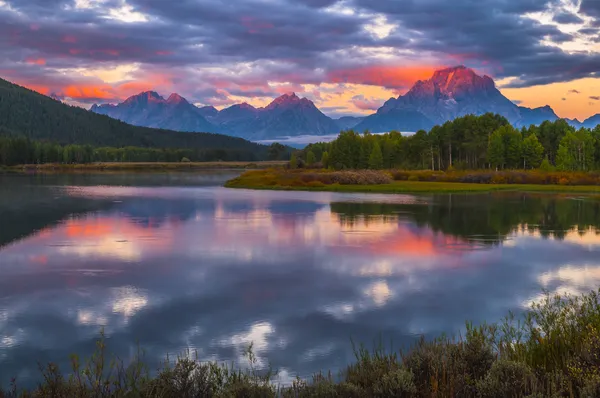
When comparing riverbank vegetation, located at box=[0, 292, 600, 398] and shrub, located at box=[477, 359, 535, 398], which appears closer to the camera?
shrub, located at box=[477, 359, 535, 398]

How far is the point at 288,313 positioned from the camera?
693 inches

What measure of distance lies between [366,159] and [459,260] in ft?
459

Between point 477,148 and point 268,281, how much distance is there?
14094 cm

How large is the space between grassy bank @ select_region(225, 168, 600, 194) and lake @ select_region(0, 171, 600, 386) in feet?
142

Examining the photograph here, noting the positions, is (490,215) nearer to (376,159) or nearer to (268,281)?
(268,281)

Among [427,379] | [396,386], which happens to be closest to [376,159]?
[427,379]

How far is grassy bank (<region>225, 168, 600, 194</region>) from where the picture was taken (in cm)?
A: 8681

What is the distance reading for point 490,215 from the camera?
47.9 m

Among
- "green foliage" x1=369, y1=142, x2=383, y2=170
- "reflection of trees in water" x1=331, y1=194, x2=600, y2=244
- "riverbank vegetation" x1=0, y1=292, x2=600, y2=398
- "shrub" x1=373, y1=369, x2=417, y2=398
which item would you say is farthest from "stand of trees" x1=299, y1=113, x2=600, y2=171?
"shrub" x1=373, y1=369, x2=417, y2=398

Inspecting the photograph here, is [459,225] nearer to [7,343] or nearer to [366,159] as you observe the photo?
[7,343]

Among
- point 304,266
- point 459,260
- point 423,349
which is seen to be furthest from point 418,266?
point 423,349

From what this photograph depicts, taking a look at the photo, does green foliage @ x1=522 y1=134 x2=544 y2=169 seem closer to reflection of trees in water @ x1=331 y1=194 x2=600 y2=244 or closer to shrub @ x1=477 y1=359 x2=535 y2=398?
reflection of trees in water @ x1=331 y1=194 x2=600 y2=244

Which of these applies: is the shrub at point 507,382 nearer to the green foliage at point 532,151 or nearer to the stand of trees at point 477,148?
the stand of trees at point 477,148

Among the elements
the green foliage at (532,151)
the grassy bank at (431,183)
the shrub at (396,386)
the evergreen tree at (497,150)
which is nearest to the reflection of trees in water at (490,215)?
the grassy bank at (431,183)
